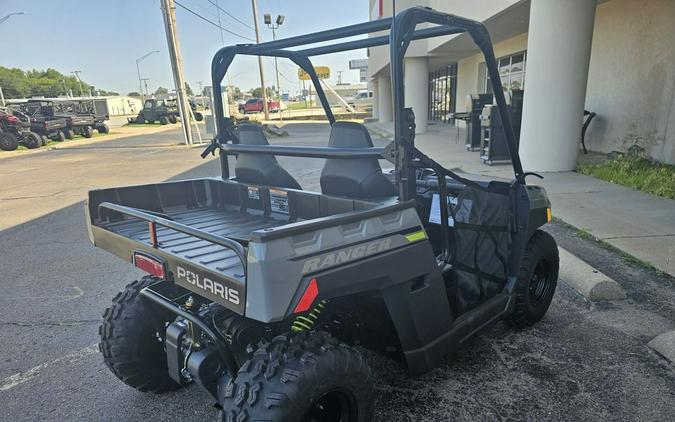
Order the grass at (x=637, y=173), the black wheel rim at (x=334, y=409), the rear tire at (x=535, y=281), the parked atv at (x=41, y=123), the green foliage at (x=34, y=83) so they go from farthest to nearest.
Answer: the green foliage at (x=34, y=83), the parked atv at (x=41, y=123), the grass at (x=637, y=173), the rear tire at (x=535, y=281), the black wheel rim at (x=334, y=409)

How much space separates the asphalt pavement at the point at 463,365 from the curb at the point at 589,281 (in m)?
0.08

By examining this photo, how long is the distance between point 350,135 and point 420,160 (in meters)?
0.52

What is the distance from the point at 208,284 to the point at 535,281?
2.43 m

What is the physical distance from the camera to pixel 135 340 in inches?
95.9

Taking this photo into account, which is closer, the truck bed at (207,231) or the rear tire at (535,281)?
the truck bed at (207,231)

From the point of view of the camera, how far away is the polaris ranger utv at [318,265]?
1.70m

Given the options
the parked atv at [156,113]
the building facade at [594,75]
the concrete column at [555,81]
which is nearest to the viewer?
the concrete column at [555,81]

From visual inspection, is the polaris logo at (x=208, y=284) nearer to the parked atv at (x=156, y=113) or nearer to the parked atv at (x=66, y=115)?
the parked atv at (x=66, y=115)

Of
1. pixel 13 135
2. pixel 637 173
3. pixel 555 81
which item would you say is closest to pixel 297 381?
pixel 637 173

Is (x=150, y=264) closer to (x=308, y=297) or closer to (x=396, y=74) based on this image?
(x=308, y=297)

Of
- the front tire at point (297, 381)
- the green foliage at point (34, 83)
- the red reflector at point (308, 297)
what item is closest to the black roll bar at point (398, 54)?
the red reflector at point (308, 297)

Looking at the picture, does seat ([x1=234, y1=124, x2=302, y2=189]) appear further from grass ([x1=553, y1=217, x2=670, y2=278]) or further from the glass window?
the glass window

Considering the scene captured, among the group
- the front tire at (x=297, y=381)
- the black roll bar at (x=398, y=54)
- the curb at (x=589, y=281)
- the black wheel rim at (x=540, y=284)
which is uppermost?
the black roll bar at (x=398, y=54)

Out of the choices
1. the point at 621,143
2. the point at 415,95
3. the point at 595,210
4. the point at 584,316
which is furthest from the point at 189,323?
the point at 415,95
